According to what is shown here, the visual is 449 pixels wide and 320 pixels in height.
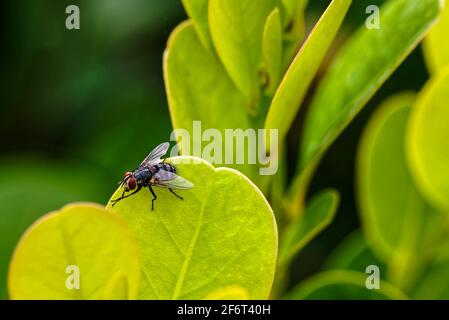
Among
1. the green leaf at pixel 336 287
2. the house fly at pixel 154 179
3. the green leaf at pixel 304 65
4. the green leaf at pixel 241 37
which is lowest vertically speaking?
the green leaf at pixel 336 287

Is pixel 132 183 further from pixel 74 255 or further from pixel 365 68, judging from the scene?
pixel 365 68

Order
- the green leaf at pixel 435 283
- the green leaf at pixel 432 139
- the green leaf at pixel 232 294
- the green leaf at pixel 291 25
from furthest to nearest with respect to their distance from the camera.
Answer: the green leaf at pixel 435 283, the green leaf at pixel 432 139, the green leaf at pixel 291 25, the green leaf at pixel 232 294

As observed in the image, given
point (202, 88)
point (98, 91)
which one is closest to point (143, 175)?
point (202, 88)

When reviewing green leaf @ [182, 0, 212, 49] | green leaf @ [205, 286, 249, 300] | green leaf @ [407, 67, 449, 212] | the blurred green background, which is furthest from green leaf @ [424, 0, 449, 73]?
green leaf @ [205, 286, 249, 300]

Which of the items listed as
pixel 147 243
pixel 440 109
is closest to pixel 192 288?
pixel 147 243

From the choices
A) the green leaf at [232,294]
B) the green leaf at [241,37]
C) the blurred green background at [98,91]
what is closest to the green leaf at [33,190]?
the blurred green background at [98,91]

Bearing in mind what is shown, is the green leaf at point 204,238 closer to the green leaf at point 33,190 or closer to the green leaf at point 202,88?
the green leaf at point 202,88

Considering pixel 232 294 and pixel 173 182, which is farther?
pixel 173 182
